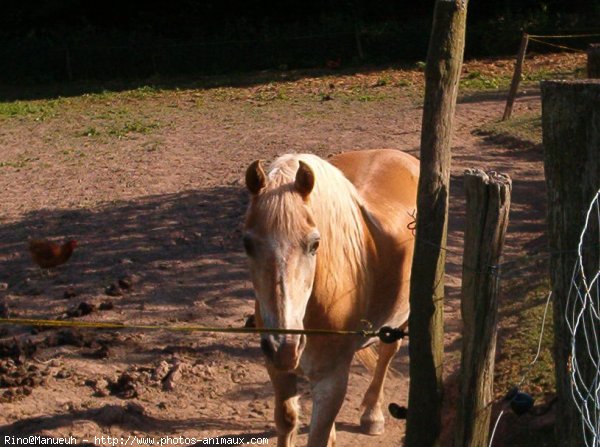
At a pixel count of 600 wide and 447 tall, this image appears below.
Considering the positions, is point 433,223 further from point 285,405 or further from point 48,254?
point 48,254

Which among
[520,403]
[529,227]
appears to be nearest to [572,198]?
[520,403]

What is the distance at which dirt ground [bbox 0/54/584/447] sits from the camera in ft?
18.7

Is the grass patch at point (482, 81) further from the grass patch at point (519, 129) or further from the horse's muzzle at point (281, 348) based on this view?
the horse's muzzle at point (281, 348)

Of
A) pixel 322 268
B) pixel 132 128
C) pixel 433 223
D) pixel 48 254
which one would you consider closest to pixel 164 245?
pixel 48 254

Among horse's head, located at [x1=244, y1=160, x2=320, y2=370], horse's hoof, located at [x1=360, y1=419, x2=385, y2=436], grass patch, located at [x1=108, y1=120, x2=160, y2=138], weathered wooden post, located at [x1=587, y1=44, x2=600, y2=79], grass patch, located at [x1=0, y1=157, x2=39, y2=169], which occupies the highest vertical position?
weathered wooden post, located at [x1=587, y1=44, x2=600, y2=79]

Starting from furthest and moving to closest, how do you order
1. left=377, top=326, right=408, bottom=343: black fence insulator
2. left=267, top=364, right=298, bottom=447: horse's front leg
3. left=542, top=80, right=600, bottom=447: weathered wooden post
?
left=267, top=364, right=298, bottom=447: horse's front leg
left=377, top=326, right=408, bottom=343: black fence insulator
left=542, top=80, right=600, bottom=447: weathered wooden post

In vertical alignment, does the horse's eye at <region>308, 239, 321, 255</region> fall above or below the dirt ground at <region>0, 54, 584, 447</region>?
above

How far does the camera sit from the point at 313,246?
4090 millimetres

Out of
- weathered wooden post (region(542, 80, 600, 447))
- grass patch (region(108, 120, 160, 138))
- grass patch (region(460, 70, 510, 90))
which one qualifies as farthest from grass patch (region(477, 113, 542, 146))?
weathered wooden post (region(542, 80, 600, 447))

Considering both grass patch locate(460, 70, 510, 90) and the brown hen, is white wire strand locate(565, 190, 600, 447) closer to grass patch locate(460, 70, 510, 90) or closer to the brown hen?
the brown hen

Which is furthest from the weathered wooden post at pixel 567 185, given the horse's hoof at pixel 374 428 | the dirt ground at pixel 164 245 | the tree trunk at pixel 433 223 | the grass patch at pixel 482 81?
the grass patch at pixel 482 81

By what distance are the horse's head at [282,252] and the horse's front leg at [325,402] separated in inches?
19.2

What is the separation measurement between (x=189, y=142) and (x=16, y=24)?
15.2m

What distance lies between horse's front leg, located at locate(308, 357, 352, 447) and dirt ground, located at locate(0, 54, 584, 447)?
3.22 feet
